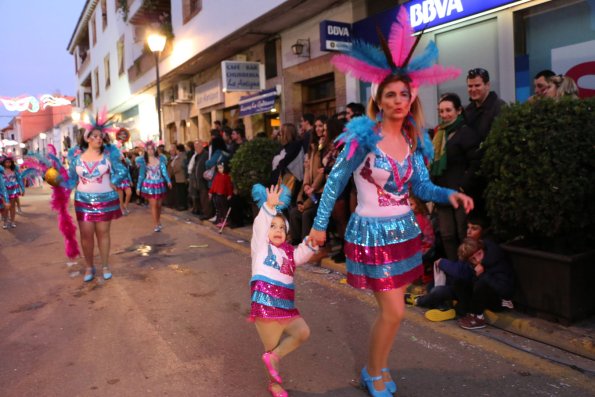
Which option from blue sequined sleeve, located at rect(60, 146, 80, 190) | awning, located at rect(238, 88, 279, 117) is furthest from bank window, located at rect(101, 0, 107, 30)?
blue sequined sleeve, located at rect(60, 146, 80, 190)

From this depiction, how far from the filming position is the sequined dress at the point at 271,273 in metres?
3.17

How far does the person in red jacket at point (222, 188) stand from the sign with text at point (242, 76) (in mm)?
4213

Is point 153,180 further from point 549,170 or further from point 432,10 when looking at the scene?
point 549,170

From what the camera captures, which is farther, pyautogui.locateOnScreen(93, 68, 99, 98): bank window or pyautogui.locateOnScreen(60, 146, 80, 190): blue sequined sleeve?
pyautogui.locateOnScreen(93, 68, 99, 98): bank window

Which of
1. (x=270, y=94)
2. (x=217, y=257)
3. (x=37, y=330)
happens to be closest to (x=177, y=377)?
(x=37, y=330)

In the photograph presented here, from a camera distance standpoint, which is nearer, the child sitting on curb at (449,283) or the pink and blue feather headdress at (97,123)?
the child sitting on curb at (449,283)

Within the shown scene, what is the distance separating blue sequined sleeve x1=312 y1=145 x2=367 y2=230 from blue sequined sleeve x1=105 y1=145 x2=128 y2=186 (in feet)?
14.2

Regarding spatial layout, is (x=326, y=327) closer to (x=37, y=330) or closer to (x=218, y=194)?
(x=37, y=330)

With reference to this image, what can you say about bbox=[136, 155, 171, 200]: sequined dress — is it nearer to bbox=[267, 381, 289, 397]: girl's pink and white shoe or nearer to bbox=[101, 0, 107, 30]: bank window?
bbox=[267, 381, 289, 397]: girl's pink and white shoe

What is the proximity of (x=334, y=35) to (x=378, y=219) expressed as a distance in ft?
26.2

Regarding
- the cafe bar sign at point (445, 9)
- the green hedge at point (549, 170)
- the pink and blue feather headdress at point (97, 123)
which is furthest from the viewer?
the cafe bar sign at point (445, 9)

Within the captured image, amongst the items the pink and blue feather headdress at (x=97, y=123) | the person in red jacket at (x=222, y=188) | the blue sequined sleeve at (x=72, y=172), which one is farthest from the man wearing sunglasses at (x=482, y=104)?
the person in red jacket at (x=222, y=188)

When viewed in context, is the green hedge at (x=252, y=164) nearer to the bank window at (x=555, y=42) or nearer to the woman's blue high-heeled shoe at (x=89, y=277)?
the woman's blue high-heeled shoe at (x=89, y=277)

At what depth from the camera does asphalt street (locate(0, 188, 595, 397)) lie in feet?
11.4
